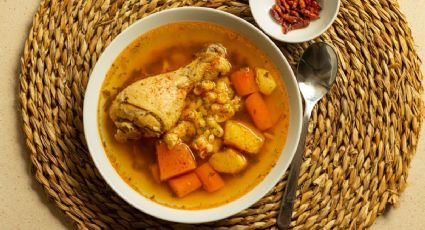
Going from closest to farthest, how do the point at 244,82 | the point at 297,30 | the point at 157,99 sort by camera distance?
the point at 157,99 → the point at 244,82 → the point at 297,30

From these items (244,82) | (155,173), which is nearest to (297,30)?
(244,82)

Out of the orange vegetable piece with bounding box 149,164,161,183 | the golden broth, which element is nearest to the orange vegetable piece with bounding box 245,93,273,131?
the golden broth

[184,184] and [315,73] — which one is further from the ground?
[315,73]

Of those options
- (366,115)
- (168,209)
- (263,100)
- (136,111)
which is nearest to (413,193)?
(366,115)

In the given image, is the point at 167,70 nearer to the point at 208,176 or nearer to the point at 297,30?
the point at 208,176

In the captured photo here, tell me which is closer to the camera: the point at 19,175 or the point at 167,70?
the point at 167,70

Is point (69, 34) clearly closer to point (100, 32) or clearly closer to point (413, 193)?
point (100, 32)

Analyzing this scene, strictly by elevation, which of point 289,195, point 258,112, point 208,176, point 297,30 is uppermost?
point 297,30
